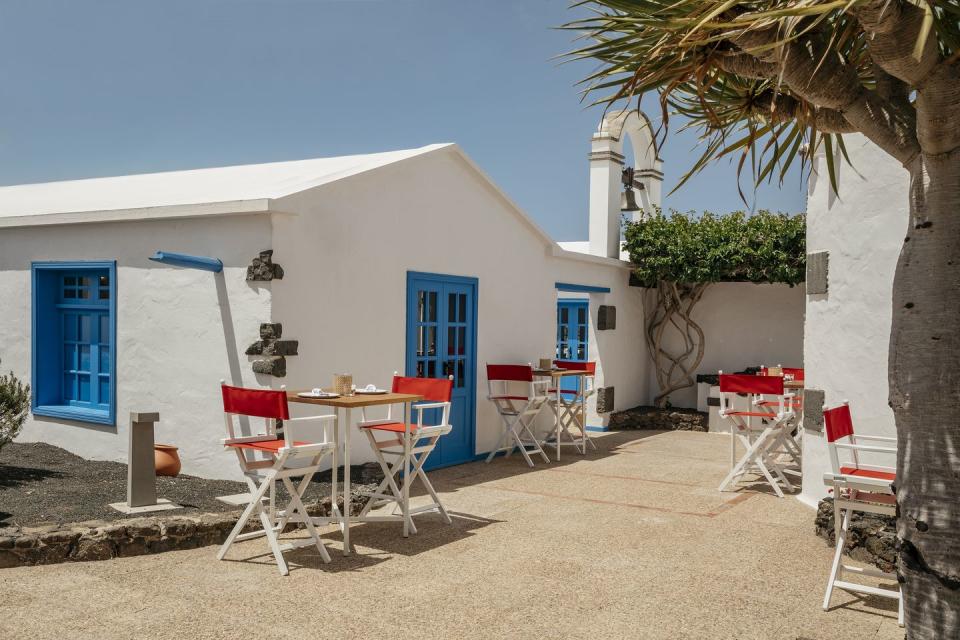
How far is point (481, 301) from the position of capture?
8984 mm

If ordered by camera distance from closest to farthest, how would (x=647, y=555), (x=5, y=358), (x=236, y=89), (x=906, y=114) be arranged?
(x=906, y=114) → (x=647, y=555) → (x=5, y=358) → (x=236, y=89)

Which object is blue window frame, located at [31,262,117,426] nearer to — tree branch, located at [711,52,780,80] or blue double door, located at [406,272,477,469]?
→ blue double door, located at [406,272,477,469]

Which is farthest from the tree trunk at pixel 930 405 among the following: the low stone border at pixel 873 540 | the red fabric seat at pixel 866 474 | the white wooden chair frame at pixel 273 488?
the white wooden chair frame at pixel 273 488

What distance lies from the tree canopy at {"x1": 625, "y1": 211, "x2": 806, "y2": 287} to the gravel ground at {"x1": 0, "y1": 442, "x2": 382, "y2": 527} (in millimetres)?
6417

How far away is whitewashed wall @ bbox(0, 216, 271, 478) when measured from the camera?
6648 mm

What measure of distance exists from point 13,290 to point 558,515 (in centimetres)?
556

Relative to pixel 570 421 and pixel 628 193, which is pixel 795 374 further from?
pixel 628 193

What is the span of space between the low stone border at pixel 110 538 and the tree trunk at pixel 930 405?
13.3 ft

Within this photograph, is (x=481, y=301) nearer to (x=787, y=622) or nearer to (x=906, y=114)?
(x=787, y=622)

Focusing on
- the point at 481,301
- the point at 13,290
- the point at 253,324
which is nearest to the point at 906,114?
the point at 253,324

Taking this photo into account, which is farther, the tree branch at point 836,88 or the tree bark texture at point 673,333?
the tree bark texture at point 673,333

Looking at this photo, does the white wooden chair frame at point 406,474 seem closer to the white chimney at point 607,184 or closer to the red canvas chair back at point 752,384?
the red canvas chair back at point 752,384

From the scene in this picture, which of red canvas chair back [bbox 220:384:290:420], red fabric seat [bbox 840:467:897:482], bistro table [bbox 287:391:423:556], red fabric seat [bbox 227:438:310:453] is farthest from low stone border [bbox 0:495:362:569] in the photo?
red fabric seat [bbox 840:467:897:482]

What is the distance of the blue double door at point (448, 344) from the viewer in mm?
8102
